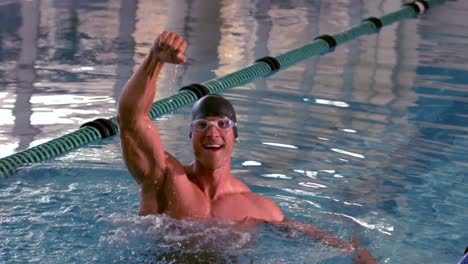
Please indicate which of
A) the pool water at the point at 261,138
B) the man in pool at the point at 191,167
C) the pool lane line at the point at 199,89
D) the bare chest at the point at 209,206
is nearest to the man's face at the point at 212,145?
the man in pool at the point at 191,167

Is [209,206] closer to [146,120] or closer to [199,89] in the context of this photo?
[146,120]

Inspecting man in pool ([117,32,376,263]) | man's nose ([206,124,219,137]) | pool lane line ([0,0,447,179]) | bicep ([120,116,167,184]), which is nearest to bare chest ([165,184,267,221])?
man in pool ([117,32,376,263])

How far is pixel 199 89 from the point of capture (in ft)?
20.9

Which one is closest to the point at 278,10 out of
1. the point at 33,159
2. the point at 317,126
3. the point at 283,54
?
the point at 283,54

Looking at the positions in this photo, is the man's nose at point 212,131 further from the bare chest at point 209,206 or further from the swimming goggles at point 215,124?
→ the bare chest at point 209,206

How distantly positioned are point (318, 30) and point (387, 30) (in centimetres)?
71

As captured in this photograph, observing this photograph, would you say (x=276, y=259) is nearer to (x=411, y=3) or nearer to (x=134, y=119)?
(x=134, y=119)

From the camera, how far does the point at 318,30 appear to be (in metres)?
9.64

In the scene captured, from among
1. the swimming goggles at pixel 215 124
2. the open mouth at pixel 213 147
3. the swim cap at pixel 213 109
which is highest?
the swim cap at pixel 213 109

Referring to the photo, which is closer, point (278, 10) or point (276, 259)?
point (276, 259)

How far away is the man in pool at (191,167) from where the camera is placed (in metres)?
3.07

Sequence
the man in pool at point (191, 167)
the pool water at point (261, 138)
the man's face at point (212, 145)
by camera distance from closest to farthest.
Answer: the man in pool at point (191, 167)
the man's face at point (212, 145)
the pool water at point (261, 138)

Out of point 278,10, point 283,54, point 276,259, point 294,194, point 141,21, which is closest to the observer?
point 276,259

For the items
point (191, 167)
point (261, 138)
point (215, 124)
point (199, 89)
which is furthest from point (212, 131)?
point (199, 89)
